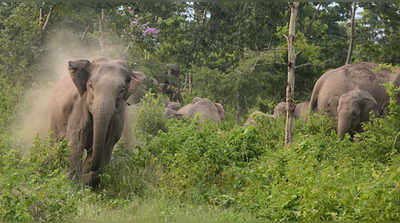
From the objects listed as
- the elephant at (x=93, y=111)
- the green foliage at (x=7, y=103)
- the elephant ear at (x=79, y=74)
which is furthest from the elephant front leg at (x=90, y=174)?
the green foliage at (x=7, y=103)

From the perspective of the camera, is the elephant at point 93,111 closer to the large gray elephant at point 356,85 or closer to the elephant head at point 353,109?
the elephant head at point 353,109

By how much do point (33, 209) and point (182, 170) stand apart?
9.87 feet

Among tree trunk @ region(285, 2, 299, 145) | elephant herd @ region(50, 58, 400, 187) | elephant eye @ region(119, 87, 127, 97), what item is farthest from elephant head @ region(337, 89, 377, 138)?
elephant eye @ region(119, 87, 127, 97)

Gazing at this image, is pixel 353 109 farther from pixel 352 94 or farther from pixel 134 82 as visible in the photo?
→ pixel 134 82

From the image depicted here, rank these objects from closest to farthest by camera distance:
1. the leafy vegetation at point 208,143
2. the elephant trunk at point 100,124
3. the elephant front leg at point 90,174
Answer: the leafy vegetation at point 208,143, the elephant trunk at point 100,124, the elephant front leg at point 90,174

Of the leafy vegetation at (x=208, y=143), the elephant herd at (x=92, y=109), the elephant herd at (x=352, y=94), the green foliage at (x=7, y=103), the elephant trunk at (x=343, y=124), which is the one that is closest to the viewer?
the leafy vegetation at (x=208, y=143)

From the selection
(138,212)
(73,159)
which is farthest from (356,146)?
(73,159)

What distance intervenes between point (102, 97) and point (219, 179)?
6.41ft

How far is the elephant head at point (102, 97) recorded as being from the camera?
272 inches

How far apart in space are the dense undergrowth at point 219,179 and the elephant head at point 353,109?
298 mm

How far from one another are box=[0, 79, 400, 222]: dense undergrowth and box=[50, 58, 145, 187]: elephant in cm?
31

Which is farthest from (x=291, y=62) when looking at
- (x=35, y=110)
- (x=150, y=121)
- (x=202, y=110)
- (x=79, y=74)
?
(x=202, y=110)

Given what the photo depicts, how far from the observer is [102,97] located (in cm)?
695

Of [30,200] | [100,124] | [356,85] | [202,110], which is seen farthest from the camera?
[202,110]
